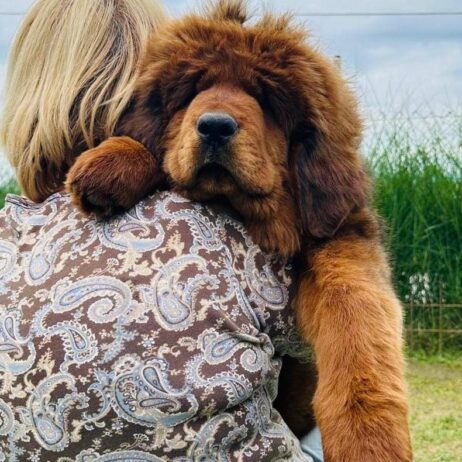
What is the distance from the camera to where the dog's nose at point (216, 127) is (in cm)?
177

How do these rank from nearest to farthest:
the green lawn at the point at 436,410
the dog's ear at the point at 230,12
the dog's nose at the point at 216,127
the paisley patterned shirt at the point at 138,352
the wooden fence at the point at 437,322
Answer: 1. the paisley patterned shirt at the point at 138,352
2. the dog's nose at the point at 216,127
3. the dog's ear at the point at 230,12
4. the green lawn at the point at 436,410
5. the wooden fence at the point at 437,322

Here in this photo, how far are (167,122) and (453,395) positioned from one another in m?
4.37

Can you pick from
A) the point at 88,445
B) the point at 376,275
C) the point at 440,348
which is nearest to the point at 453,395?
the point at 440,348

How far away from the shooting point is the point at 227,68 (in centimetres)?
188

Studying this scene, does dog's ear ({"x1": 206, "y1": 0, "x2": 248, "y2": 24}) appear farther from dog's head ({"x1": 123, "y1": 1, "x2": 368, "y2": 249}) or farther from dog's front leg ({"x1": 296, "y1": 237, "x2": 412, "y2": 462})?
dog's front leg ({"x1": 296, "y1": 237, "x2": 412, "y2": 462})

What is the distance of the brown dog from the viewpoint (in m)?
1.78

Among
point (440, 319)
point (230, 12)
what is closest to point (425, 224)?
point (440, 319)

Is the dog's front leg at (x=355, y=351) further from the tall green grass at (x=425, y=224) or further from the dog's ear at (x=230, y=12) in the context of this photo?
the tall green grass at (x=425, y=224)

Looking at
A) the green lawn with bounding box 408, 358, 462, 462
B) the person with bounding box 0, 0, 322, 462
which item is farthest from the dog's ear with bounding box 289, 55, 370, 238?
the green lawn with bounding box 408, 358, 462, 462

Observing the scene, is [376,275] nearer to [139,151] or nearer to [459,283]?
[139,151]

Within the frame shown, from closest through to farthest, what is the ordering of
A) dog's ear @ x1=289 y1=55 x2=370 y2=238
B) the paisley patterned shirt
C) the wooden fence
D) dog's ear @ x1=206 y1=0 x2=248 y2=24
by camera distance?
the paisley patterned shirt, dog's ear @ x1=289 y1=55 x2=370 y2=238, dog's ear @ x1=206 y1=0 x2=248 y2=24, the wooden fence

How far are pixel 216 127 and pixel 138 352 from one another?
466mm

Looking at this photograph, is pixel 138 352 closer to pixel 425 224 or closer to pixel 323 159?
pixel 323 159

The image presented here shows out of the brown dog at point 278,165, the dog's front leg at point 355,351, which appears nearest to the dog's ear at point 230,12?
the brown dog at point 278,165
